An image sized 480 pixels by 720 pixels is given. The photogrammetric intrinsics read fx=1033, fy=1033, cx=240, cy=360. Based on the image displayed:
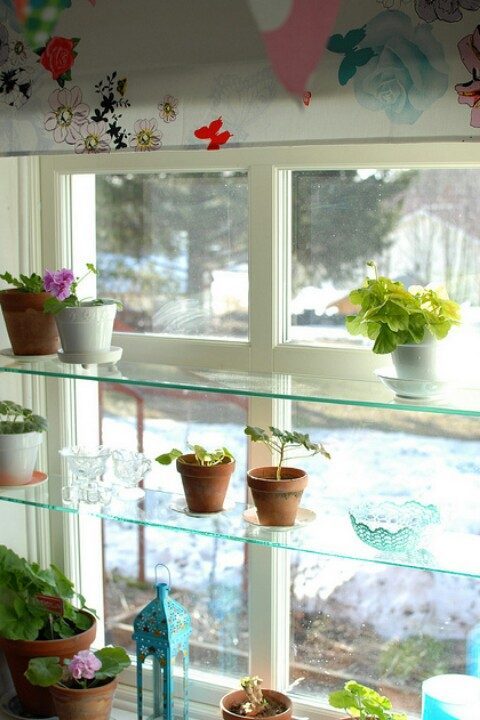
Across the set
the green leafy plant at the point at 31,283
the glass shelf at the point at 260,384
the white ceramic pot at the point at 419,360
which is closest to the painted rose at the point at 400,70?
the white ceramic pot at the point at 419,360

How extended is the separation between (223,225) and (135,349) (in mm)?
380

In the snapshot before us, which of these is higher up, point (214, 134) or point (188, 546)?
point (214, 134)

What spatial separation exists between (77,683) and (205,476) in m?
0.60

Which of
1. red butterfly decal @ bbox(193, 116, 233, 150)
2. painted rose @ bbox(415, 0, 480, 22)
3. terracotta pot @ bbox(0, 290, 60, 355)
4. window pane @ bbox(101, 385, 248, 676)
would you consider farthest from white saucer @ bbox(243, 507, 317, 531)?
painted rose @ bbox(415, 0, 480, 22)

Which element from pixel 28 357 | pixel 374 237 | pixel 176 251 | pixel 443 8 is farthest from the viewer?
pixel 176 251

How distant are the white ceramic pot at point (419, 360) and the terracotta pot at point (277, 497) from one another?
338mm

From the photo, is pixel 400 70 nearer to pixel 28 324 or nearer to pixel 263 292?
pixel 263 292

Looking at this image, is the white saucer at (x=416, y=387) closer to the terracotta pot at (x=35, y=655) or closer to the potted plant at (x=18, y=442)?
the potted plant at (x=18, y=442)

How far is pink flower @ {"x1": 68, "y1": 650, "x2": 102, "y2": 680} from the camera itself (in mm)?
2291

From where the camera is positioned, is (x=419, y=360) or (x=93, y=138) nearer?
(x=419, y=360)

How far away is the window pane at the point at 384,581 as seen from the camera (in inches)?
87.4

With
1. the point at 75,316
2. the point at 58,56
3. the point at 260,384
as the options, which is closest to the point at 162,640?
the point at 260,384

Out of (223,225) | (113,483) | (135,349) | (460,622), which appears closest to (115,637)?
(113,483)

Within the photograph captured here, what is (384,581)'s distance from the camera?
2342mm
